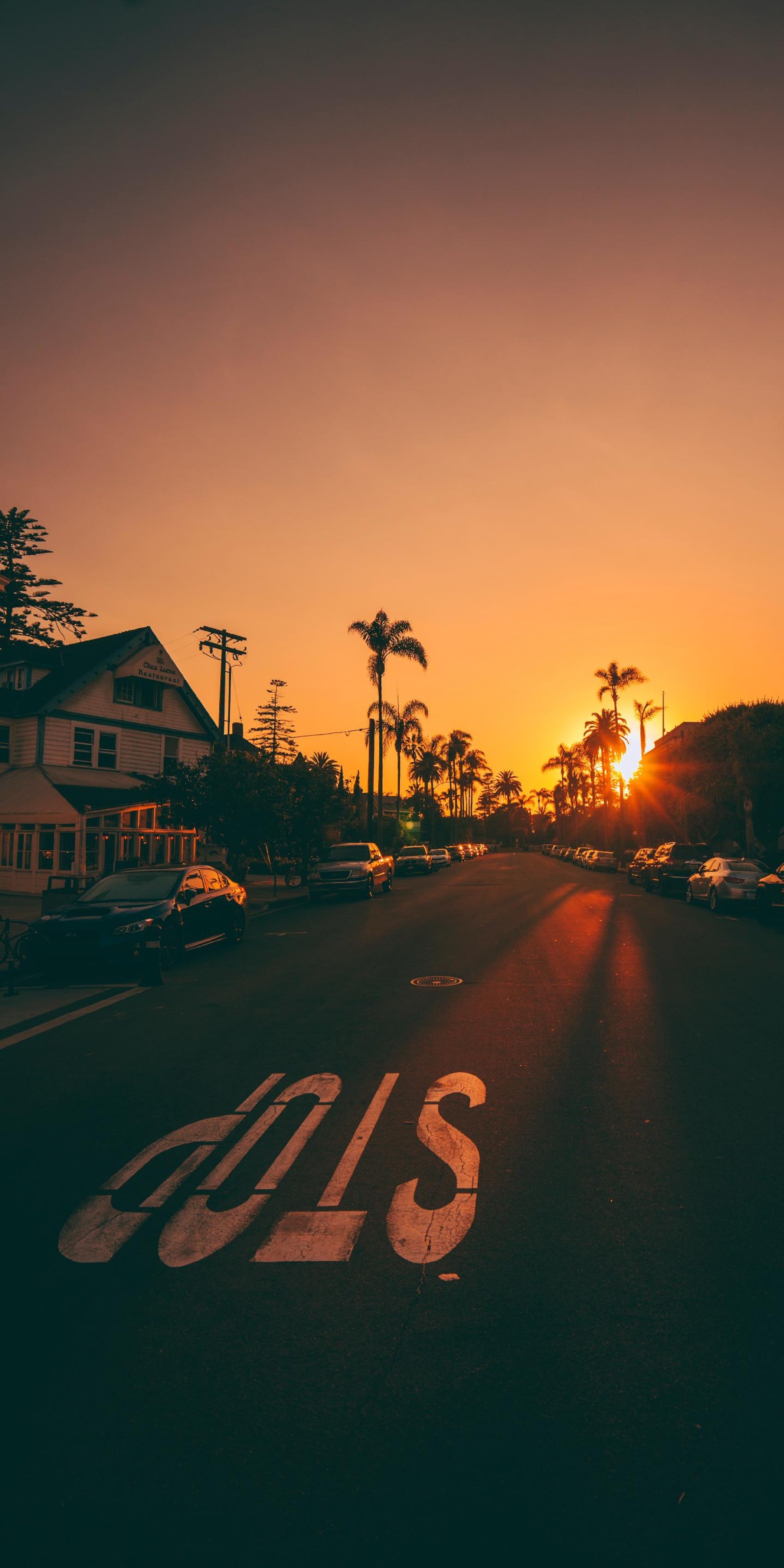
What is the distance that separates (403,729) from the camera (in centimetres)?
6438

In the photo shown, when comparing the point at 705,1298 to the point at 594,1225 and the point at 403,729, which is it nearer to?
the point at 594,1225

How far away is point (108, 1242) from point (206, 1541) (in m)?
2.08

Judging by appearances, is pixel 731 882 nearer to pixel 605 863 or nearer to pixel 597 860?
pixel 605 863

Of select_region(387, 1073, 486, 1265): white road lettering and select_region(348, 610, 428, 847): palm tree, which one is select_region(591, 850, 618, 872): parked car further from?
select_region(387, 1073, 486, 1265): white road lettering

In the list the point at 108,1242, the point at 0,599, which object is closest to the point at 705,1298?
the point at 108,1242

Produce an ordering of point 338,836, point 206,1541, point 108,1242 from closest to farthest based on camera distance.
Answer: point 206,1541
point 108,1242
point 338,836

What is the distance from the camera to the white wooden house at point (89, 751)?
93.7 feet

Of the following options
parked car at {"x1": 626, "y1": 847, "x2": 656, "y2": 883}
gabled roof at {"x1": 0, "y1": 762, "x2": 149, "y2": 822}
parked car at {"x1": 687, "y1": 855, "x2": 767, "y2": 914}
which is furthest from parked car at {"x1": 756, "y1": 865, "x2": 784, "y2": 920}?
gabled roof at {"x1": 0, "y1": 762, "x2": 149, "y2": 822}

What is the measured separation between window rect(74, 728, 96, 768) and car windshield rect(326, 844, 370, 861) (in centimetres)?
1008

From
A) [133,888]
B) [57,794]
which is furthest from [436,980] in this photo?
[57,794]

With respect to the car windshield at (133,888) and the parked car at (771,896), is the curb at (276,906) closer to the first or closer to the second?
the car windshield at (133,888)

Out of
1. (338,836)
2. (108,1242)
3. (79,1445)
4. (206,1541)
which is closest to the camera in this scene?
(206,1541)

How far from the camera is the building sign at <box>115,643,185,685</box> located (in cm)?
3375

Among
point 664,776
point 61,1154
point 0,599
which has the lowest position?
point 61,1154
